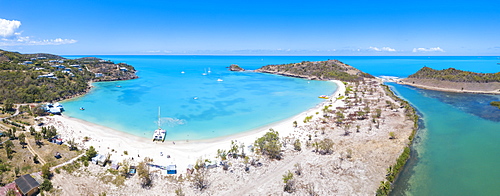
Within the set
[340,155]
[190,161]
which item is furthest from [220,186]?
[340,155]

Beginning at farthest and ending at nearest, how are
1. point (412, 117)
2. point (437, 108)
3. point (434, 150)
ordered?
point (437, 108) < point (412, 117) < point (434, 150)

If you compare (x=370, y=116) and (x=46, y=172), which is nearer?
(x=46, y=172)

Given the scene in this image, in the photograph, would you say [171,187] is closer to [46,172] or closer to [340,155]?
[46,172]

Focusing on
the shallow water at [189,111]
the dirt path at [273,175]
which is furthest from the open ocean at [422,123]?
the dirt path at [273,175]

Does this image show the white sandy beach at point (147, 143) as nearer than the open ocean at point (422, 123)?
No

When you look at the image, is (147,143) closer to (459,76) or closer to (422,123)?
(422,123)

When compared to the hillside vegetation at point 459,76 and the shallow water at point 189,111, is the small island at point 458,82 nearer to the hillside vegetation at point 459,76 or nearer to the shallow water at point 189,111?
the hillside vegetation at point 459,76

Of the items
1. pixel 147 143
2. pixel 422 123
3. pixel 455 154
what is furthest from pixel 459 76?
pixel 147 143
